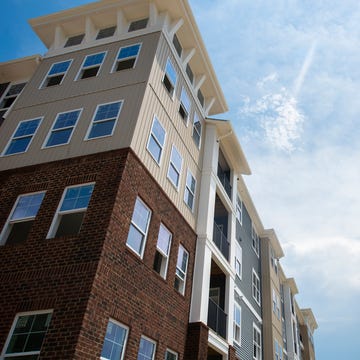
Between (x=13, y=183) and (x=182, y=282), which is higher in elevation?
(x=13, y=183)

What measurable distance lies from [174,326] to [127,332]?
3.10 metres

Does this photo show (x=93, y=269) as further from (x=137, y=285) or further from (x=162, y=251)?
(x=162, y=251)

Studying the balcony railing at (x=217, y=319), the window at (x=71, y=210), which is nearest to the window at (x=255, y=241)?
the balcony railing at (x=217, y=319)

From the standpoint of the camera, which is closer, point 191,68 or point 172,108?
point 172,108

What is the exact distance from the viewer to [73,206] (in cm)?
1152

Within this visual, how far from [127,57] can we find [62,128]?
14.9 feet

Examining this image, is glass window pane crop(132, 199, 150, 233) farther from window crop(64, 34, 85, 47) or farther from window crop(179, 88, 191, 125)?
window crop(64, 34, 85, 47)

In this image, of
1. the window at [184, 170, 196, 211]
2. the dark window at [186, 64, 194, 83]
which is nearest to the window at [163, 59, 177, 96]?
the dark window at [186, 64, 194, 83]

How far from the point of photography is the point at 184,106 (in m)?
17.9

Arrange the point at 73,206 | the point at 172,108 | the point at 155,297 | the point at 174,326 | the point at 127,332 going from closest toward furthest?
the point at 127,332
the point at 73,206
the point at 155,297
the point at 174,326
the point at 172,108

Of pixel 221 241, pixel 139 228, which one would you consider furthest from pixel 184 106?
pixel 139 228

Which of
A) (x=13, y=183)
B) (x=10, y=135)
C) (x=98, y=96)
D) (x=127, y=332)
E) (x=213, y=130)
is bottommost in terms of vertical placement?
(x=127, y=332)

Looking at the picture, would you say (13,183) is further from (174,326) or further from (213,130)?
(213,130)

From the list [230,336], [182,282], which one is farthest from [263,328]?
[182,282]
